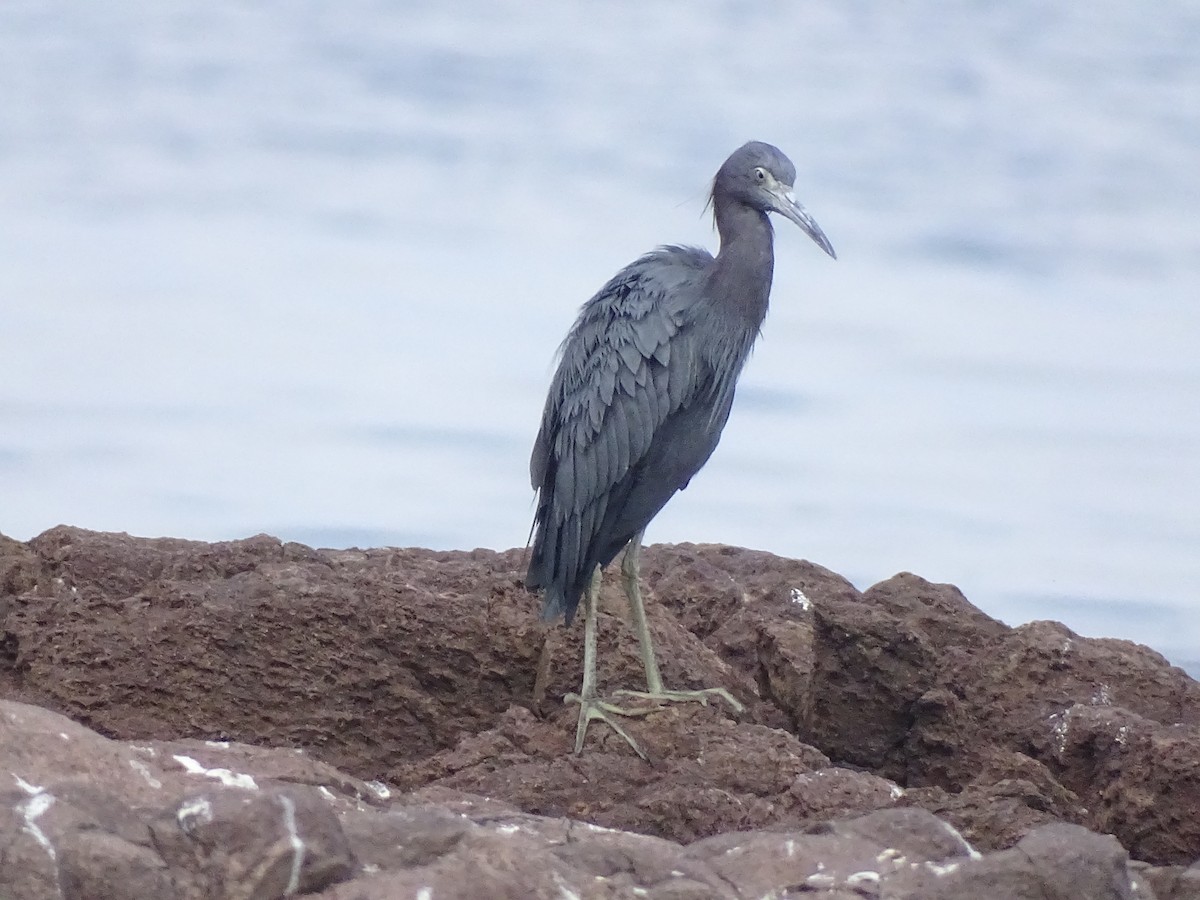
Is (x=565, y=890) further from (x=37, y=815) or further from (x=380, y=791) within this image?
(x=380, y=791)

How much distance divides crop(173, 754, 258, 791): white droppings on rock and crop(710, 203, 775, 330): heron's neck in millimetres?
3733

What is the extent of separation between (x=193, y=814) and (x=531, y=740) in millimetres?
2784

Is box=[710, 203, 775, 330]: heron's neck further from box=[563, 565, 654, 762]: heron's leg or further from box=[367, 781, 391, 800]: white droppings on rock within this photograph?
box=[367, 781, 391, 800]: white droppings on rock

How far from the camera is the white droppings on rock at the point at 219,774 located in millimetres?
3748

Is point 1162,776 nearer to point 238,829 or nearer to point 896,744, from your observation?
point 896,744

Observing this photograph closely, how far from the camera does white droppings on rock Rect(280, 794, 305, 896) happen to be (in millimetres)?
3057

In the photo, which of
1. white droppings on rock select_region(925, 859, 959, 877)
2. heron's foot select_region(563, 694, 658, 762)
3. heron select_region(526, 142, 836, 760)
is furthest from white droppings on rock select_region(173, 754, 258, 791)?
heron select_region(526, 142, 836, 760)

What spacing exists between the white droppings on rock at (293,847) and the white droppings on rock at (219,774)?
675mm

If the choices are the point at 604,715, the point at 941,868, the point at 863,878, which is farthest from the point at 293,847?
the point at 604,715

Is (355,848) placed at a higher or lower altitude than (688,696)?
lower

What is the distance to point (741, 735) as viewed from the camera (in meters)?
5.70

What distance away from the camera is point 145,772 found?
11.7 feet

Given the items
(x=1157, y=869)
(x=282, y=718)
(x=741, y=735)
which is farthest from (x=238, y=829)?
(x=282, y=718)

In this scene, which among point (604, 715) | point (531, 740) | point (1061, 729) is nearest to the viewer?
point (531, 740)
